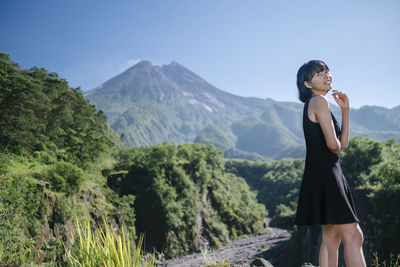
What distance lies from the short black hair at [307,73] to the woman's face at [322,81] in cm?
4

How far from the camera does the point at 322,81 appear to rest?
8.87 ft

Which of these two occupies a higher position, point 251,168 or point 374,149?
point 374,149

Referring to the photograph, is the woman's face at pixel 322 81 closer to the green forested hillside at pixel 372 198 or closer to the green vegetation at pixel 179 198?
the green forested hillside at pixel 372 198

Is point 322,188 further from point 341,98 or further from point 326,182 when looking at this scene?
point 341,98

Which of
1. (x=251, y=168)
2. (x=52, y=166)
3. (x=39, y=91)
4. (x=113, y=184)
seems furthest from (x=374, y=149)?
(x=251, y=168)

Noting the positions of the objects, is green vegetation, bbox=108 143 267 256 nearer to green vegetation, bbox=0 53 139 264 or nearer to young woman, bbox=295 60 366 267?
green vegetation, bbox=0 53 139 264

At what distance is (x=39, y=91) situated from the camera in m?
21.1

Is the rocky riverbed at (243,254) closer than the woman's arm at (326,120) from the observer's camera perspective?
No

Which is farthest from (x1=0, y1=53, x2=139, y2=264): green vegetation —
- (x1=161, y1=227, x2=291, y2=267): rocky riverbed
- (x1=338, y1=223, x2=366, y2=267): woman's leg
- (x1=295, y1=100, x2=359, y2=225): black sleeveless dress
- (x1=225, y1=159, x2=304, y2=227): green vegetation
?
(x1=225, y1=159, x2=304, y2=227): green vegetation

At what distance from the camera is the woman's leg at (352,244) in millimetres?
2291

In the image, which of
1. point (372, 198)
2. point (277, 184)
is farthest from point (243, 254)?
point (277, 184)

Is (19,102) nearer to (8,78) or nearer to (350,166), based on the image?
(8,78)

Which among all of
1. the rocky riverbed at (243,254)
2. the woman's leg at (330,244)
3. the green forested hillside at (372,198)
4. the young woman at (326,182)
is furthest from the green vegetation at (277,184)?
the young woman at (326,182)

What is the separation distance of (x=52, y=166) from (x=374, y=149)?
30.9 metres
